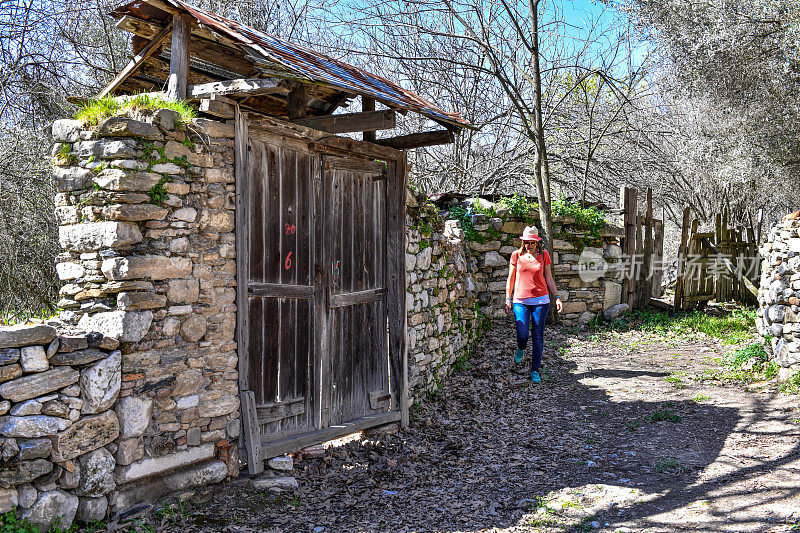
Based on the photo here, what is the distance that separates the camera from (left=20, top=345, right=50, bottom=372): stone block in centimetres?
318

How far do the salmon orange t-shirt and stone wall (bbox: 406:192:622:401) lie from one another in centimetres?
95

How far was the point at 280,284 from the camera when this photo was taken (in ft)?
15.3

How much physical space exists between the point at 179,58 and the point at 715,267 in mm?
10680

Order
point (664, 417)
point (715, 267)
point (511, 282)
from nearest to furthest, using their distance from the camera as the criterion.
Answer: point (664, 417)
point (511, 282)
point (715, 267)

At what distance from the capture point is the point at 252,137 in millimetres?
4418

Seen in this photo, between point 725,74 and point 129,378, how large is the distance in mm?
10610

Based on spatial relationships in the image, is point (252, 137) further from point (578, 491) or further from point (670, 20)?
point (670, 20)

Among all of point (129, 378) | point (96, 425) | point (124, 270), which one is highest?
point (124, 270)

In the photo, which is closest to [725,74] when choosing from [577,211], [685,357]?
[577,211]

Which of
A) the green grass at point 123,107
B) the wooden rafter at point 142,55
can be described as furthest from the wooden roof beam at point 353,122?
the wooden rafter at point 142,55

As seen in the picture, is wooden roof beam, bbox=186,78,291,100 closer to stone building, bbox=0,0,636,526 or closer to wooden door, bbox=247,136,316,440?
stone building, bbox=0,0,636,526

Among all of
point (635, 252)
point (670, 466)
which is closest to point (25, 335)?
point (670, 466)

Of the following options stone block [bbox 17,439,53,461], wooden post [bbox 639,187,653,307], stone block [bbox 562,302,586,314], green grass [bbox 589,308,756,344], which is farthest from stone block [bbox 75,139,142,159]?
wooden post [bbox 639,187,653,307]

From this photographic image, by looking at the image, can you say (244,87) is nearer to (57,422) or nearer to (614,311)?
(57,422)
